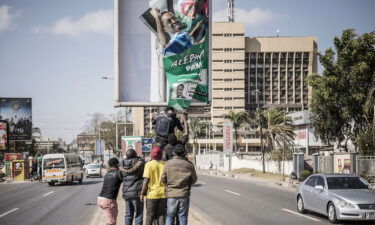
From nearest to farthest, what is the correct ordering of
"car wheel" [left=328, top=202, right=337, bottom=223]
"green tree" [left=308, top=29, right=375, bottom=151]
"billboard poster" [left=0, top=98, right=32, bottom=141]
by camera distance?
"car wheel" [left=328, top=202, right=337, bottom=223] → "green tree" [left=308, top=29, right=375, bottom=151] → "billboard poster" [left=0, top=98, right=32, bottom=141]

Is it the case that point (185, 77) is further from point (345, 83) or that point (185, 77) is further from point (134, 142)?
point (345, 83)

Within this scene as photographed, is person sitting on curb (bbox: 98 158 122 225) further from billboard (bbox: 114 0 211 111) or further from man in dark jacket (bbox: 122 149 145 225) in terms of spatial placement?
billboard (bbox: 114 0 211 111)

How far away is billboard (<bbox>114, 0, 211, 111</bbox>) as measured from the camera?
9.72m

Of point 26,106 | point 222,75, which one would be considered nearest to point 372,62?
point 26,106

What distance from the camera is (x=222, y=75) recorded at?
150375mm

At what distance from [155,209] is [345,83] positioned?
29198 mm

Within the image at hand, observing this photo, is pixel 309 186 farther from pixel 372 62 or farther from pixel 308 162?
pixel 308 162

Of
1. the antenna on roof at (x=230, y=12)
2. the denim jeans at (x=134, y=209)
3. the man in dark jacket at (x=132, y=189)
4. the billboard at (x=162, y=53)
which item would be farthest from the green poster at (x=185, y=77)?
the antenna on roof at (x=230, y=12)

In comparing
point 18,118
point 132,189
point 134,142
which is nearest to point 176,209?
point 132,189

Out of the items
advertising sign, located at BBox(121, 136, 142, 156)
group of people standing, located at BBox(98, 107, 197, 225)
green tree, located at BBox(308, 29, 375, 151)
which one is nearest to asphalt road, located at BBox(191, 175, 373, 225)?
group of people standing, located at BBox(98, 107, 197, 225)

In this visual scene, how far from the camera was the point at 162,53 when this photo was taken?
9.89m

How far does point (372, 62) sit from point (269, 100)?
12399 cm

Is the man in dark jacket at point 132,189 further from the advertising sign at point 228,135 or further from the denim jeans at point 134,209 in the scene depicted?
the advertising sign at point 228,135

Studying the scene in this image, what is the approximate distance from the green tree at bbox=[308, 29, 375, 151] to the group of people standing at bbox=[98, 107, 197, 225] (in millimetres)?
27156
